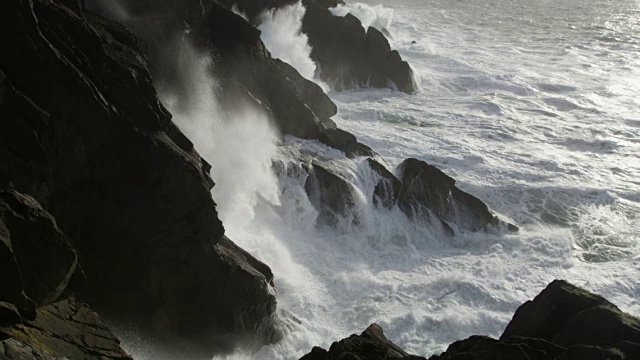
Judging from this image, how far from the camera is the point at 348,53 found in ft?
166

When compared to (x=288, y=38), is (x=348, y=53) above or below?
below

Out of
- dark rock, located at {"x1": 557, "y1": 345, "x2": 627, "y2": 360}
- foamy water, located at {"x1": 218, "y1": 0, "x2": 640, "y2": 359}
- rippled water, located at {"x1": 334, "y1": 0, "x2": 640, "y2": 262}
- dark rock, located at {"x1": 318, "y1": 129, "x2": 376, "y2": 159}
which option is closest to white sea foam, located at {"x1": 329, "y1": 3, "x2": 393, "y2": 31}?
rippled water, located at {"x1": 334, "y1": 0, "x2": 640, "y2": 262}

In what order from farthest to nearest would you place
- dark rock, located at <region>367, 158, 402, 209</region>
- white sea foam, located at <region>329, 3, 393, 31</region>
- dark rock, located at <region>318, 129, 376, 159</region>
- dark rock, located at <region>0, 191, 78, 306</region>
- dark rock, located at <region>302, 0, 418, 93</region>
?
white sea foam, located at <region>329, 3, 393, 31</region> → dark rock, located at <region>302, 0, 418, 93</region> → dark rock, located at <region>318, 129, 376, 159</region> → dark rock, located at <region>367, 158, 402, 209</region> → dark rock, located at <region>0, 191, 78, 306</region>

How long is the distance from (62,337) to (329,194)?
1700cm

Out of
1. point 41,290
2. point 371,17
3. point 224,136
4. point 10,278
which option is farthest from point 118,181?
point 371,17

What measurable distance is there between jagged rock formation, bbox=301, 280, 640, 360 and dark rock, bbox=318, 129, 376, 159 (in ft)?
51.5

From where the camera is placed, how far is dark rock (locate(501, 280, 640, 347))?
14141 mm

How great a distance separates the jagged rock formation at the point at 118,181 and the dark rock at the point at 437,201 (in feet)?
35.9

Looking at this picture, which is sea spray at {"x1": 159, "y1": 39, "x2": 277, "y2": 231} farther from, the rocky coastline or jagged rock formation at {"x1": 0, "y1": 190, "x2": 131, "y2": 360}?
jagged rock formation at {"x1": 0, "y1": 190, "x2": 131, "y2": 360}

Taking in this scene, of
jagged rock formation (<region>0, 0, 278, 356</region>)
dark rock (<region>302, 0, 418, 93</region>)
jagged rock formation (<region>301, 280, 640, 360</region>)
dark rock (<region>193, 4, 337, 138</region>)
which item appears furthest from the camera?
dark rock (<region>302, 0, 418, 93</region>)

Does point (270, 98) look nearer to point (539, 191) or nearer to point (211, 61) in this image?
point (211, 61)

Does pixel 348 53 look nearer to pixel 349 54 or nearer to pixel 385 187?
pixel 349 54

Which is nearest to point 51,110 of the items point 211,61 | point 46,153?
point 46,153

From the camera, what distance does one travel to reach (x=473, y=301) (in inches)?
976
